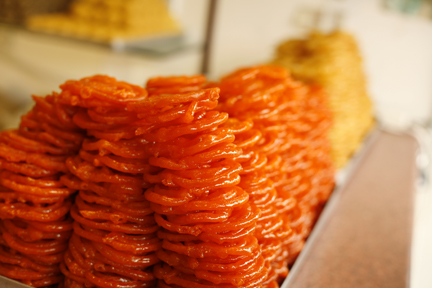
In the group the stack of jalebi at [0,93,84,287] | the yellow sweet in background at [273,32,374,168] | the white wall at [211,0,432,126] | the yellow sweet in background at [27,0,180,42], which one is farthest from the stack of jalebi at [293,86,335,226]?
the white wall at [211,0,432,126]

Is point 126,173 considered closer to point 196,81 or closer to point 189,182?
point 189,182

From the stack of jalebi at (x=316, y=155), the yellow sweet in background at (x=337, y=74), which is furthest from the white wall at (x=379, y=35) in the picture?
the stack of jalebi at (x=316, y=155)

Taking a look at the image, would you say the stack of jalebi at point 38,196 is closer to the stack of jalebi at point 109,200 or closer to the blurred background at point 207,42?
the stack of jalebi at point 109,200

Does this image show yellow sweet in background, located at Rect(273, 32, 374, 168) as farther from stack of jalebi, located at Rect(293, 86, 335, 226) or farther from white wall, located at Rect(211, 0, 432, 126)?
white wall, located at Rect(211, 0, 432, 126)

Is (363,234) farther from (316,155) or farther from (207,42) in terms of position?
(207,42)

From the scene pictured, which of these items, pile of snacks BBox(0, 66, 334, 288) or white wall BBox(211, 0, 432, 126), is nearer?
pile of snacks BBox(0, 66, 334, 288)

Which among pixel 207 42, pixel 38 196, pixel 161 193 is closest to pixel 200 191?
pixel 161 193

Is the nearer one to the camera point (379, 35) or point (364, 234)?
point (364, 234)
